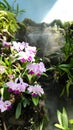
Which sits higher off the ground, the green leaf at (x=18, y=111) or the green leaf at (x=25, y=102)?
the green leaf at (x=25, y=102)

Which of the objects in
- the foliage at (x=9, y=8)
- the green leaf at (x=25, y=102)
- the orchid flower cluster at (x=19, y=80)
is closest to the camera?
the orchid flower cluster at (x=19, y=80)

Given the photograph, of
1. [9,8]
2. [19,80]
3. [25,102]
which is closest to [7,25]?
[9,8]

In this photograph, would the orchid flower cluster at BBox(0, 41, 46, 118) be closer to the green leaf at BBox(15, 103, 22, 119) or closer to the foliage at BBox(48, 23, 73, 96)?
the green leaf at BBox(15, 103, 22, 119)

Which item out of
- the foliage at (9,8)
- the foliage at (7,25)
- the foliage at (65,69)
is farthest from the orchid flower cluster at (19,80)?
the foliage at (9,8)

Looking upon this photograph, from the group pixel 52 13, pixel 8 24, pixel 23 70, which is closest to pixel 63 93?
pixel 23 70

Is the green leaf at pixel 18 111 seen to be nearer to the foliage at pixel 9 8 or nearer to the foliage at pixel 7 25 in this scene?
the foliage at pixel 7 25

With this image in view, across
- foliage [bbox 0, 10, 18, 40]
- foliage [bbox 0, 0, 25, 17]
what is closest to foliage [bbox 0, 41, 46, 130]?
foliage [bbox 0, 10, 18, 40]

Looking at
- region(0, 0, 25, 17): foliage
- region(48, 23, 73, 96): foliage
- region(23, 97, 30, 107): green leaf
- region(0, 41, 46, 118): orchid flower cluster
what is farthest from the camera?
region(0, 0, 25, 17): foliage

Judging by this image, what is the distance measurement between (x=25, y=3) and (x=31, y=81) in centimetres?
233

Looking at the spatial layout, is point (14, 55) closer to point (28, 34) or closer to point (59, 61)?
point (59, 61)

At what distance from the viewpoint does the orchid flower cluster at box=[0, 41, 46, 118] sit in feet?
9.04

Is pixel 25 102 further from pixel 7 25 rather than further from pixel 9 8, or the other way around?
pixel 9 8

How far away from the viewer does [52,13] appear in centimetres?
513

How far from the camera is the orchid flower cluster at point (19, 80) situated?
2754mm
